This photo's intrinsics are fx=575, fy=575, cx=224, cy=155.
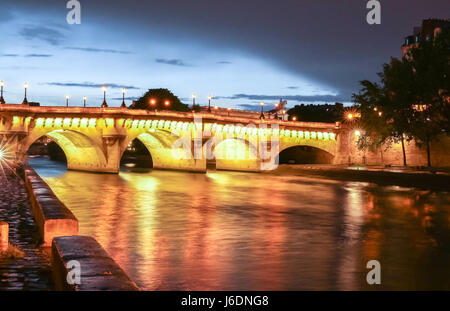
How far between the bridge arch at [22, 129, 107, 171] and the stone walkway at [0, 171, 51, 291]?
137 feet

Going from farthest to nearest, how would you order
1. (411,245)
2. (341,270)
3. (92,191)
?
(92,191) → (411,245) → (341,270)

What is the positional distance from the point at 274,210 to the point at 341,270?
15.8m

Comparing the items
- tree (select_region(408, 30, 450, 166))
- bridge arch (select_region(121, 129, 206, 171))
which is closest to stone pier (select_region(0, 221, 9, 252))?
tree (select_region(408, 30, 450, 166))

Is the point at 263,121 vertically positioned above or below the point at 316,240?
above

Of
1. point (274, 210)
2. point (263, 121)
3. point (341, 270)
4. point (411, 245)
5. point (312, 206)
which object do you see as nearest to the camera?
point (341, 270)

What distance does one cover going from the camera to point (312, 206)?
1336 inches

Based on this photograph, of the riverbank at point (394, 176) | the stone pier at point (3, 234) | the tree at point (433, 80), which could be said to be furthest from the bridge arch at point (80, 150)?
the stone pier at point (3, 234)

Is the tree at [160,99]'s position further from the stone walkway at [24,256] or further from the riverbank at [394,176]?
the stone walkway at [24,256]

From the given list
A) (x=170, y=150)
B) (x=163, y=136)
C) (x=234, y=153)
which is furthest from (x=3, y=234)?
(x=234, y=153)

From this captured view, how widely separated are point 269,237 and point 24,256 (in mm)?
10431

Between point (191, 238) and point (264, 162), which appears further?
point (264, 162)

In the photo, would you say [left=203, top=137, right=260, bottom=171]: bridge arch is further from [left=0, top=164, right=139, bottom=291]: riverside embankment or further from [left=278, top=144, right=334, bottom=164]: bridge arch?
[left=0, top=164, right=139, bottom=291]: riverside embankment

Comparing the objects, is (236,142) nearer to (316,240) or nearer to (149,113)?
(149,113)

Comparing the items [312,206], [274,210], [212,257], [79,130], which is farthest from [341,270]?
[79,130]
